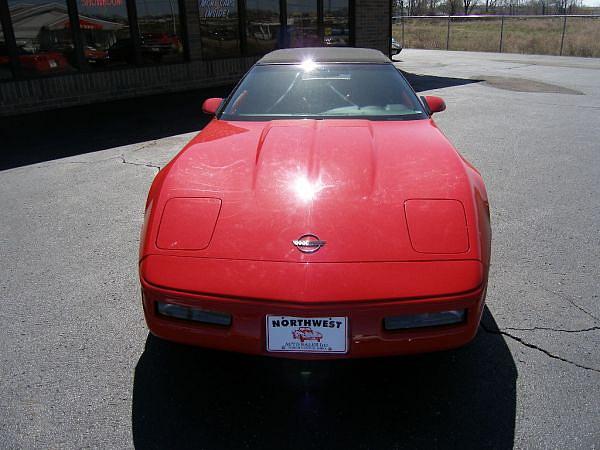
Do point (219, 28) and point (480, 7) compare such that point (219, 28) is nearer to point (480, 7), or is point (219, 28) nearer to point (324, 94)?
point (324, 94)

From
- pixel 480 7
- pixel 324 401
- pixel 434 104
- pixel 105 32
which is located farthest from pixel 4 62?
pixel 480 7

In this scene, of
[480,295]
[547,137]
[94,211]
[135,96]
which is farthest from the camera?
[135,96]

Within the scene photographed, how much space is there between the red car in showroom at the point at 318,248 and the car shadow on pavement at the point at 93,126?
5113mm

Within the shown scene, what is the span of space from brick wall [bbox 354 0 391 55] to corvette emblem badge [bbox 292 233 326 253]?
13365mm

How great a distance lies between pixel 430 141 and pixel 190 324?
1.73m

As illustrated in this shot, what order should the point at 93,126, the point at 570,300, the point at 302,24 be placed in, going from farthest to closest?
the point at 302,24 < the point at 93,126 < the point at 570,300

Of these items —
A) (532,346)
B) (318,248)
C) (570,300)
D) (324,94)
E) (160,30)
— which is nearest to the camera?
(318,248)

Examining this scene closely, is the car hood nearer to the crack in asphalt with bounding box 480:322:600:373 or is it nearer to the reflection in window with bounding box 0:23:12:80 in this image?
the crack in asphalt with bounding box 480:322:600:373

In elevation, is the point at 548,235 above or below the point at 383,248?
below

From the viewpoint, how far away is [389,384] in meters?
2.42

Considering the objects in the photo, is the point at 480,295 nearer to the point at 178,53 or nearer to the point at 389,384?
the point at 389,384

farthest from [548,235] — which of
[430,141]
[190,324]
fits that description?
[190,324]

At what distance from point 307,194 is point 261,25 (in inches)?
467

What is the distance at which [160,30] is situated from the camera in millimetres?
11391
